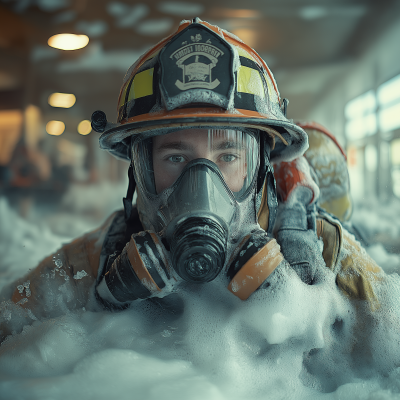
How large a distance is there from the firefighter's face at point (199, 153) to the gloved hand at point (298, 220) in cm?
27

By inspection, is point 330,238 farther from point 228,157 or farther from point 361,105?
point 361,105

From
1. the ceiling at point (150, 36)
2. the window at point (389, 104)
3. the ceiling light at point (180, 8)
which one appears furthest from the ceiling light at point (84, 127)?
the window at point (389, 104)

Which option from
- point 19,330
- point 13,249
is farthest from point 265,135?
point 13,249

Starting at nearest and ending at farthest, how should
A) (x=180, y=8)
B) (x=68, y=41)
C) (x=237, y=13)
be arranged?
(x=237, y=13) → (x=180, y=8) → (x=68, y=41)

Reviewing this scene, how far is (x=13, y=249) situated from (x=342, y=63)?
353cm

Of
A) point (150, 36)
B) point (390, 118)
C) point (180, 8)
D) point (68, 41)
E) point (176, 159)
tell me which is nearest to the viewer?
point (176, 159)

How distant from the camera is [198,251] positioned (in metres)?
0.97

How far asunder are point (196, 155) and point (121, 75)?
129 inches

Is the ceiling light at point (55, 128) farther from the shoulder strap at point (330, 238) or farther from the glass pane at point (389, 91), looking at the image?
the shoulder strap at point (330, 238)

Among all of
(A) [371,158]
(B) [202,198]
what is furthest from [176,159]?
(A) [371,158]

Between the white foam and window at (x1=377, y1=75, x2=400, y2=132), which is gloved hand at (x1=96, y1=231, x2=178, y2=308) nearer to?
the white foam

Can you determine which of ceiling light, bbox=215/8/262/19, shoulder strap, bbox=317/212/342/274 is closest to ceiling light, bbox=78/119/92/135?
ceiling light, bbox=215/8/262/19

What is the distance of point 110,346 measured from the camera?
1.10 metres

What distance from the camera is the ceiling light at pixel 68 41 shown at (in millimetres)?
3717
